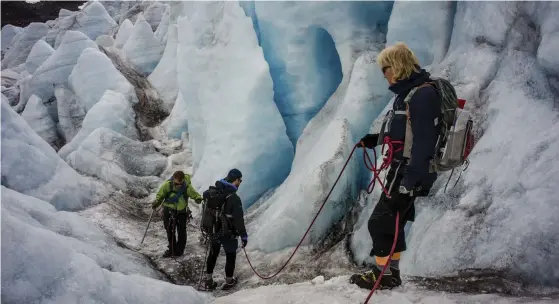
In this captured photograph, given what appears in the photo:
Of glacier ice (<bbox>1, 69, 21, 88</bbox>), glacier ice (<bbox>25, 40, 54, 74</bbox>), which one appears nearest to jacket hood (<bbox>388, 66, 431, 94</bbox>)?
glacier ice (<bbox>25, 40, 54, 74</bbox>)

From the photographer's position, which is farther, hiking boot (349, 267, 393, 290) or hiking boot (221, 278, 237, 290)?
hiking boot (221, 278, 237, 290)

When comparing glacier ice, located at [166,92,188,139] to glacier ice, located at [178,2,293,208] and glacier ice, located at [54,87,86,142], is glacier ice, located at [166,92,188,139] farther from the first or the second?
glacier ice, located at [178,2,293,208]

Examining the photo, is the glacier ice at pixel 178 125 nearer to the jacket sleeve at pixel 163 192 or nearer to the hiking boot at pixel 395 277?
the jacket sleeve at pixel 163 192

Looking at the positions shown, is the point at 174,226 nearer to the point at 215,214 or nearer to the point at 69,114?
the point at 215,214

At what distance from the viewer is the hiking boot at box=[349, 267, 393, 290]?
3.10 metres

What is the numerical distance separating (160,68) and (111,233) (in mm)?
12964

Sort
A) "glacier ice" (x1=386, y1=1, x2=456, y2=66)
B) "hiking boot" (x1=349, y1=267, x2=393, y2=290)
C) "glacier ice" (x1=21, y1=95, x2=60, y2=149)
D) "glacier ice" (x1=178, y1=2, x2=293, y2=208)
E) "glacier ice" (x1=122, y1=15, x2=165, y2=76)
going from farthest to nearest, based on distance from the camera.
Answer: "glacier ice" (x1=122, y1=15, x2=165, y2=76) → "glacier ice" (x1=21, y1=95, x2=60, y2=149) → "glacier ice" (x1=178, y1=2, x2=293, y2=208) → "glacier ice" (x1=386, y1=1, x2=456, y2=66) → "hiking boot" (x1=349, y1=267, x2=393, y2=290)

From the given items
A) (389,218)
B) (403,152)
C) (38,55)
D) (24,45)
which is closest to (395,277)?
(389,218)

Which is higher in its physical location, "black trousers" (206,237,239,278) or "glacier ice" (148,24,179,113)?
"glacier ice" (148,24,179,113)

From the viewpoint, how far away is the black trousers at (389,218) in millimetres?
2934

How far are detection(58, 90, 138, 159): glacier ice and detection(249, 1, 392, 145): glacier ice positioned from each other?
21.4 ft

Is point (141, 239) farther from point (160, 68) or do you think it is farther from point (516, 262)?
point (160, 68)

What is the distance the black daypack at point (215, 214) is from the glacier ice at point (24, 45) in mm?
30853

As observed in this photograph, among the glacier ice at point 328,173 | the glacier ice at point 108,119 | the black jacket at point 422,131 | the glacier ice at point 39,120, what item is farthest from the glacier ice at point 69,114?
the black jacket at point 422,131
